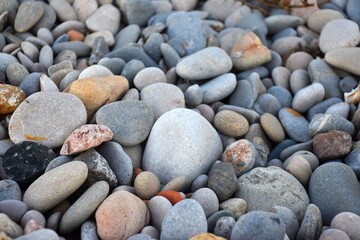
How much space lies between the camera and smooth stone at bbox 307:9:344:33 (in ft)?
10.9

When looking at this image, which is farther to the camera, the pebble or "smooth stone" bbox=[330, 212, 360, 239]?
the pebble

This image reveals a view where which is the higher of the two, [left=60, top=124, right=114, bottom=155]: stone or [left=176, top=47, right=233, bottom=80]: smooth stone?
[left=60, top=124, right=114, bottom=155]: stone

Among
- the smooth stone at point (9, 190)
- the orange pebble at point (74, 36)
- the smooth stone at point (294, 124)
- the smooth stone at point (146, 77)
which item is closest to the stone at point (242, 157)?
the smooth stone at point (294, 124)

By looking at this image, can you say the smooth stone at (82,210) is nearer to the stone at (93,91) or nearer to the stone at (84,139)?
the stone at (84,139)

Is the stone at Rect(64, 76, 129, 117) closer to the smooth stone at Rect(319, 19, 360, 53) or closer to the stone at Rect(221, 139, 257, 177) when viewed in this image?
the stone at Rect(221, 139, 257, 177)

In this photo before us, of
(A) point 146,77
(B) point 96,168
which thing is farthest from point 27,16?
(B) point 96,168

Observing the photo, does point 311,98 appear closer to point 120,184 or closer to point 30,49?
point 120,184

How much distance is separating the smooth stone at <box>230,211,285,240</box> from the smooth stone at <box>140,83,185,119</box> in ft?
3.00

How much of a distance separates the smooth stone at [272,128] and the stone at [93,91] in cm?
83

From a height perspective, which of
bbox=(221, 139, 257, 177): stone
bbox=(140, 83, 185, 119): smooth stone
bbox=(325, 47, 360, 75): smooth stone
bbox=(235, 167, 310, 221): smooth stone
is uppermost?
bbox=(140, 83, 185, 119): smooth stone

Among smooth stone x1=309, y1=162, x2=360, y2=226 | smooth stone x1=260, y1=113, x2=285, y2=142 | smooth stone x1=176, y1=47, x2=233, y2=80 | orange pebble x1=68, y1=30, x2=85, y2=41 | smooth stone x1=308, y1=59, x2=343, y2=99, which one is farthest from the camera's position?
orange pebble x1=68, y1=30, x2=85, y2=41

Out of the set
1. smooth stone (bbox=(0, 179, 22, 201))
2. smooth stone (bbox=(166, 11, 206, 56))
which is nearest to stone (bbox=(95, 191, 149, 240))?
smooth stone (bbox=(0, 179, 22, 201))

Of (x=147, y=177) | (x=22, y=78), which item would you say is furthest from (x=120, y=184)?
(x=22, y=78)

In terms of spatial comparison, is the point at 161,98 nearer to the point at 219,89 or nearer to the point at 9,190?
the point at 219,89
